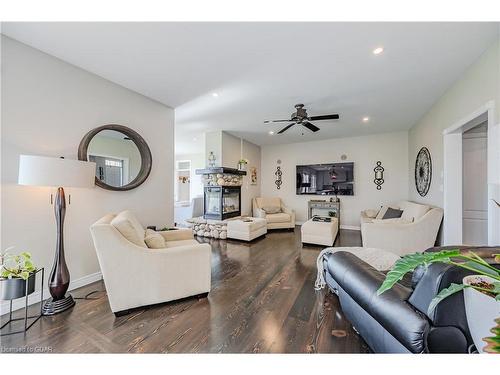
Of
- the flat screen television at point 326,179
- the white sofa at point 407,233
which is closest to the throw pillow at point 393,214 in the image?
the white sofa at point 407,233

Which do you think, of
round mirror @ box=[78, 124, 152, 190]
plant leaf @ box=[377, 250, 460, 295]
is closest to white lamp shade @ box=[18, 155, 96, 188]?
round mirror @ box=[78, 124, 152, 190]

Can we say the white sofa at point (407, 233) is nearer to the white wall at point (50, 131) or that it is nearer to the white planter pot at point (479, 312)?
the white planter pot at point (479, 312)

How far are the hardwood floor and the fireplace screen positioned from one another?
258cm

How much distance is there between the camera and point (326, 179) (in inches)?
249

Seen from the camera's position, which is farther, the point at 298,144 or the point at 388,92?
the point at 298,144

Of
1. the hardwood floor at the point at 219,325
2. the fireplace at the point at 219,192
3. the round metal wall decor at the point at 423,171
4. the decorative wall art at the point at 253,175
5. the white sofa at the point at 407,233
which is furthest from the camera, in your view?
the decorative wall art at the point at 253,175

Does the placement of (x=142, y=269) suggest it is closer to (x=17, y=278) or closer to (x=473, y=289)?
(x=17, y=278)

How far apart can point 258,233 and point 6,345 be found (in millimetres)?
3838

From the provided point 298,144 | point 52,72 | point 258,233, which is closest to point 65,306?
point 52,72

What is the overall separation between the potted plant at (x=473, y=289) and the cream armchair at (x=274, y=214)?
15.1 ft

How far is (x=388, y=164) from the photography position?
5738mm

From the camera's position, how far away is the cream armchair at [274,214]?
221 inches

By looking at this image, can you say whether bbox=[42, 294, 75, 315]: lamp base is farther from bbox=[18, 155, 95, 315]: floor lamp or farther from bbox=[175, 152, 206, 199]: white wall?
bbox=[175, 152, 206, 199]: white wall
